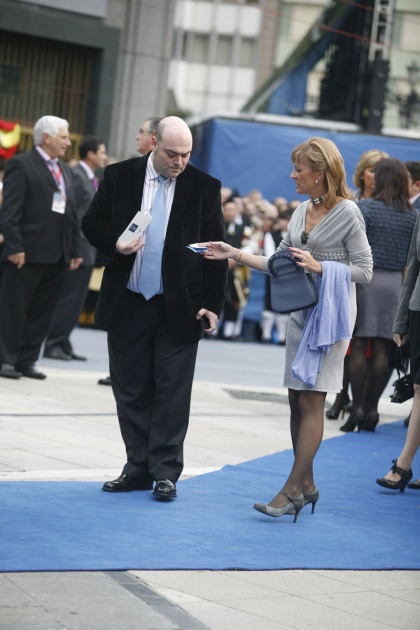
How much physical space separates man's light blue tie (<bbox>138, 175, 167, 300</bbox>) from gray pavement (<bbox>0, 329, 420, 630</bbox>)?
120 cm

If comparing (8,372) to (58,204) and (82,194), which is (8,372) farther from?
(82,194)

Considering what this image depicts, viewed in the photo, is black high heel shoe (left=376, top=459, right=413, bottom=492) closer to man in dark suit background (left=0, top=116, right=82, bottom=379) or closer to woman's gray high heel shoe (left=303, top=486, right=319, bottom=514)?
woman's gray high heel shoe (left=303, top=486, right=319, bottom=514)

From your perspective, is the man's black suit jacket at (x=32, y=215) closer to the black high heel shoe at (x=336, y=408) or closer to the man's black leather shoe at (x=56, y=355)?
the man's black leather shoe at (x=56, y=355)

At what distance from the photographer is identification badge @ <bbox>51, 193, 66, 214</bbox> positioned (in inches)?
457

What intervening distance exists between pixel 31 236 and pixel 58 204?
1.35ft

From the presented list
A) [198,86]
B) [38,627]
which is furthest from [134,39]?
[198,86]

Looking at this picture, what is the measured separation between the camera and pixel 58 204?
11648 millimetres

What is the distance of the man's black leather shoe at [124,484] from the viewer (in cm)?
701

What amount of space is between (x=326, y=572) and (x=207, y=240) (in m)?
2.17

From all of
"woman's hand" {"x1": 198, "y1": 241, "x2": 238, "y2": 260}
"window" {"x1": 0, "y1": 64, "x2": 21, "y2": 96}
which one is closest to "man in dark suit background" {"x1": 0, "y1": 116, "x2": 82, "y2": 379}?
"woman's hand" {"x1": 198, "y1": 241, "x2": 238, "y2": 260}

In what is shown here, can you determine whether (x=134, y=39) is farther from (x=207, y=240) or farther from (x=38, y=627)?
(x=38, y=627)

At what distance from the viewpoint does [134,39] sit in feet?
78.4

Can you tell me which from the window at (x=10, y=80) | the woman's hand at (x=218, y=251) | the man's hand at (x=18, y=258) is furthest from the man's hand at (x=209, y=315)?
the window at (x=10, y=80)

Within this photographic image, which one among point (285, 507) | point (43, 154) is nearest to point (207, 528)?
point (285, 507)
